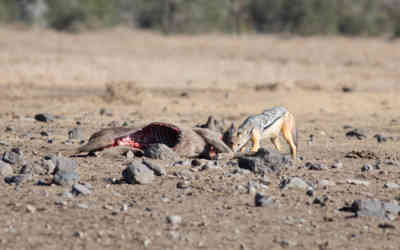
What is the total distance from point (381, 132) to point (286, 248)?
6.56 meters

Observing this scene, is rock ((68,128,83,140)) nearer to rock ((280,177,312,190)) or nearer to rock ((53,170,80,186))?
rock ((53,170,80,186))

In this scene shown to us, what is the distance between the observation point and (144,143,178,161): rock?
8.54 metres

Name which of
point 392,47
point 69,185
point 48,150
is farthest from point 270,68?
point 69,185

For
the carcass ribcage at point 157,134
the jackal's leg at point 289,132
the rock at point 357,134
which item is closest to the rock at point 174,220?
the carcass ribcage at point 157,134

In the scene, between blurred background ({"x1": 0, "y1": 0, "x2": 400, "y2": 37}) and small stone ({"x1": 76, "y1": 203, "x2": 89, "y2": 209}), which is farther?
blurred background ({"x1": 0, "y1": 0, "x2": 400, "y2": 37})

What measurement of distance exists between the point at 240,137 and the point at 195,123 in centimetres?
389

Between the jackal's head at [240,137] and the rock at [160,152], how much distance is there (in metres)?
0.66

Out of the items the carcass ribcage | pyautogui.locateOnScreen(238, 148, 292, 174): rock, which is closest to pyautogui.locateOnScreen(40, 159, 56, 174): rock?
the carcass ribcage

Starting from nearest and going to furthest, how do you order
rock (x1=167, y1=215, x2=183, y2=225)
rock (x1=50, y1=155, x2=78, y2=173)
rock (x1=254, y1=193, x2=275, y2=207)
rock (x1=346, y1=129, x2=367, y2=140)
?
rock (x1=167, y1=215, x2=183, y2=225) → rock (x1=254, y1=193, x2=275, y2=207) → rock (x1=50, y1=155, x2=78, y2=173) → rock (x1=346, y1=129, x2=367, y2=140)

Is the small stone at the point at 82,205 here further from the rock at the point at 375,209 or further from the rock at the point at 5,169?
the rock at the point at 375,209

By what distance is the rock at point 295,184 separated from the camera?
7.26 metres

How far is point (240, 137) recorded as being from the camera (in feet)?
28.6

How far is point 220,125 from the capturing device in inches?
432

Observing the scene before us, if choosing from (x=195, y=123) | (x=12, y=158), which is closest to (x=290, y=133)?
(x=12, y=158)
